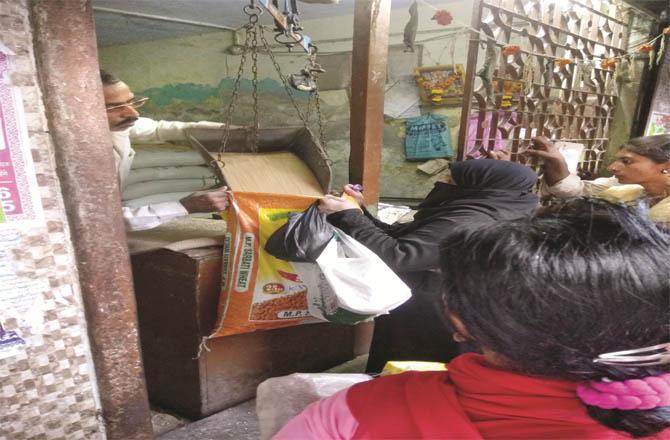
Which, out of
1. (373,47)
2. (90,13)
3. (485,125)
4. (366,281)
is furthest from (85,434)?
(485,125)

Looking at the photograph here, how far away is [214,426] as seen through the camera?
1986mm

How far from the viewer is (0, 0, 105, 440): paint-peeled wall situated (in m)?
1.06

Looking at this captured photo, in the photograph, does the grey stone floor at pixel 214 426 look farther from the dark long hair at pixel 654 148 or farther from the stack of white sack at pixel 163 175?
the dark long hair at pixel 654 148

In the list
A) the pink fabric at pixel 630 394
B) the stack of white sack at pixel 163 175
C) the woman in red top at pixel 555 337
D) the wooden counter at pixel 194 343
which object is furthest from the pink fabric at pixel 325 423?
the stack of white sack at pixel 163 175

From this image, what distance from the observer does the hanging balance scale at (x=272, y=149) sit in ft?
6.23

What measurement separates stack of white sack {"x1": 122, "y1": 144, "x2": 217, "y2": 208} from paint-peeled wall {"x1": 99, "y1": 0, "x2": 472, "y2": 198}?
2455mm

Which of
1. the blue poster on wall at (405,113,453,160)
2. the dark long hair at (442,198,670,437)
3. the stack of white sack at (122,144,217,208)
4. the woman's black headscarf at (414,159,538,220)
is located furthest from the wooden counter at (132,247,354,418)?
the blue poster on wall at (405,113,453,160)

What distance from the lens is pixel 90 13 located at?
1175mm

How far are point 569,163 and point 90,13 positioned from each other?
3937mm

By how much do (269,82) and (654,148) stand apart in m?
5.57

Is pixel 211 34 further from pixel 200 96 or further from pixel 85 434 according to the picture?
pixel 85 434

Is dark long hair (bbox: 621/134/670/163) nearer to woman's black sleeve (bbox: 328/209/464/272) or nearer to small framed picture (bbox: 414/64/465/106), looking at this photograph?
woman's black sleeve (bbox: 328/209/464/272)

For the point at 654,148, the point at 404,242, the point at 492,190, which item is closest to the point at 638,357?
the point at 404,242

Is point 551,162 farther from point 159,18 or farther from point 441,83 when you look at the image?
point 159,18
